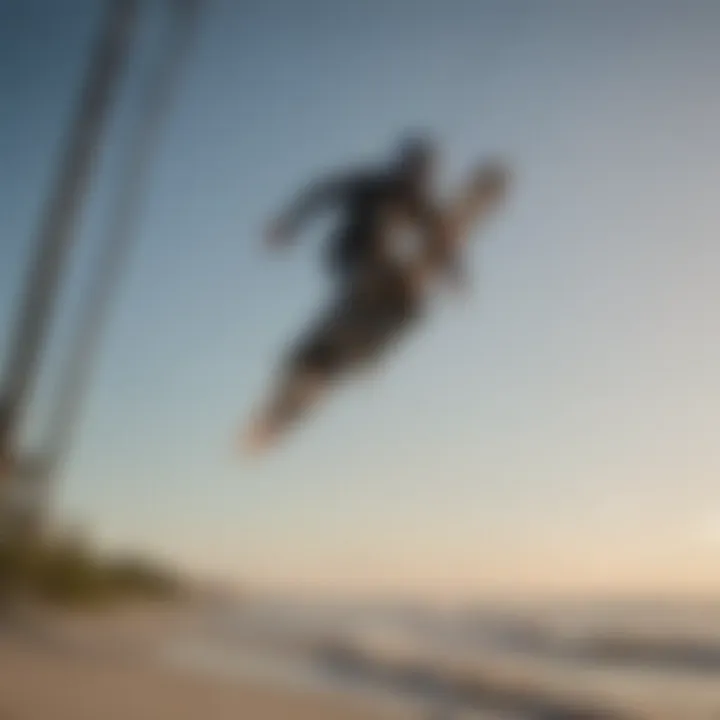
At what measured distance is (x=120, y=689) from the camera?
120 cm

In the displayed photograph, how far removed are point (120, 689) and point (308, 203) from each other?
688 millimetres

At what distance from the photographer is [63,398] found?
4.35 feet

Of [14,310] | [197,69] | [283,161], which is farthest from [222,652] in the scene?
[197,69]

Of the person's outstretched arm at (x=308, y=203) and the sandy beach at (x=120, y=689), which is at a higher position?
the person's outstretched arm at (x=308, y=203)

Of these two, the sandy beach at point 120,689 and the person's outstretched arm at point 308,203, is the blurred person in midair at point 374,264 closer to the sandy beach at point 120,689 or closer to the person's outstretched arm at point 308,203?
the person's outstretched arm at point 308,203

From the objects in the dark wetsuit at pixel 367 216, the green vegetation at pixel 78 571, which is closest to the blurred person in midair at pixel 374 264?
the dark wetsuit at pixel 367 216

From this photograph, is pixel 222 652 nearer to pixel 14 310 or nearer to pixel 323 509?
pixel 323 509

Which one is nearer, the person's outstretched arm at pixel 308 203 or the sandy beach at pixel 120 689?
the sandy beach at pixel 120 689

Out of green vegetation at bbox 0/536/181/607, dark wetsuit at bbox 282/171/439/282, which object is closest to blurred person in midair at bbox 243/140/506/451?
dark wetsuit at bbox 282/171/439/282

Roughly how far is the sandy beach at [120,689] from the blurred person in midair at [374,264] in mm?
317

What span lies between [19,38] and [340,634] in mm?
994

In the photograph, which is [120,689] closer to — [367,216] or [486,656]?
[486,656]

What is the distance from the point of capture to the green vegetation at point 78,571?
4.30 feet

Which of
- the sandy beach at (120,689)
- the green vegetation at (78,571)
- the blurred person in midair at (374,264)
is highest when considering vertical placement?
the blurred person in midair at (374,264)
